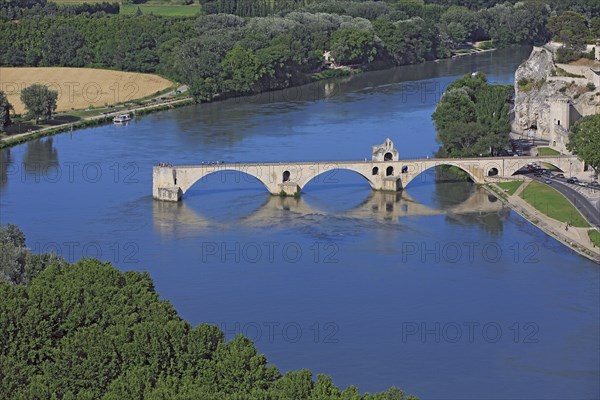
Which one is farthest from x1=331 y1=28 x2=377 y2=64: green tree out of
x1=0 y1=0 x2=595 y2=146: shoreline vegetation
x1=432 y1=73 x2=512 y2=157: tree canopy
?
x1=432 y1=73 x2=512 y2=157: tree canopy

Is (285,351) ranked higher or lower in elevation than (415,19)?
lower

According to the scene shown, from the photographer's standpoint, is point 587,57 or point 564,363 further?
point 587,57

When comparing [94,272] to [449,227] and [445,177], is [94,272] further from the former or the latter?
[445,177]

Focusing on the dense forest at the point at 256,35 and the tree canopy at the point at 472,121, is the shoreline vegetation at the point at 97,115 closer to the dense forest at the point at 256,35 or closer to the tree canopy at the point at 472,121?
the dense forest at the point at 256,35

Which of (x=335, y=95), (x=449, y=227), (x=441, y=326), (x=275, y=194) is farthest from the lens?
(x=335, y=95)

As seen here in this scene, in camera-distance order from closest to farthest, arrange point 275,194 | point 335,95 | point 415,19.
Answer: point 275,194 → point 335,95 → point 415,19

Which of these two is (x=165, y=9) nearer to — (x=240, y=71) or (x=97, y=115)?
(x=240, y=71)

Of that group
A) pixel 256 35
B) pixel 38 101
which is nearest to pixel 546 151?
pixel 38 101

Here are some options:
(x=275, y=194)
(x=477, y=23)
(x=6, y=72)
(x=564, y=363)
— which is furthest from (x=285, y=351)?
(x=477, y=23)
